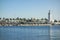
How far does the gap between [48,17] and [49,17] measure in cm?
12

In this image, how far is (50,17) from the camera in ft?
52.3

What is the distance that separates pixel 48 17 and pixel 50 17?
0.94 feet

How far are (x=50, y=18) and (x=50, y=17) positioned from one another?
77 mm

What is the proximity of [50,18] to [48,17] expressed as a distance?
0.30m

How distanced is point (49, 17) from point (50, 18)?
189 mm

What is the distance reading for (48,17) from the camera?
15.7 m

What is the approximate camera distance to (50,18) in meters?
16.0

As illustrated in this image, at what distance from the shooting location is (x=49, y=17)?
15.8m
